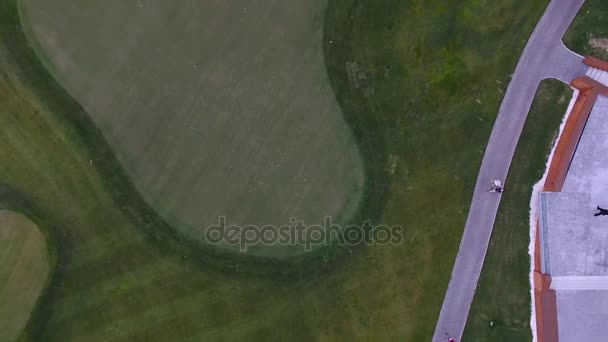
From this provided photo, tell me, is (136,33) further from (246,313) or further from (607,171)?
(607,171)

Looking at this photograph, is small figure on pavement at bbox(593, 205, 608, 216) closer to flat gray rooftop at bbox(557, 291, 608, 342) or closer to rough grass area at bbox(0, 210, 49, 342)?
flat gray rooftop at bbox(557, 291, 608, 342)

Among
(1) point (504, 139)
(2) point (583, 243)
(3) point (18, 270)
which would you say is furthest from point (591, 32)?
(3) point (18, 270)

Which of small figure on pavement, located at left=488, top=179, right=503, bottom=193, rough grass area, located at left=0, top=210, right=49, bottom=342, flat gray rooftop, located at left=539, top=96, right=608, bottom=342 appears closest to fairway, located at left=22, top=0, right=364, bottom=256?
rough grass area, located at left=0, top=210, right=49, bottom=342

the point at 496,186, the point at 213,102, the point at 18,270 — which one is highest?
the point at 213,102

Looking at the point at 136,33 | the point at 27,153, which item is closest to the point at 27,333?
the point at 27,153

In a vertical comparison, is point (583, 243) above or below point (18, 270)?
above

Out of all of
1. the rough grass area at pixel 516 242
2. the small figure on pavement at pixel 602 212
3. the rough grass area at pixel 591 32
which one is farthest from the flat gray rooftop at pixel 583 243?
the rough grass area at pixel 591 32

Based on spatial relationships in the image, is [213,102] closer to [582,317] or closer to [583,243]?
[583,243]
